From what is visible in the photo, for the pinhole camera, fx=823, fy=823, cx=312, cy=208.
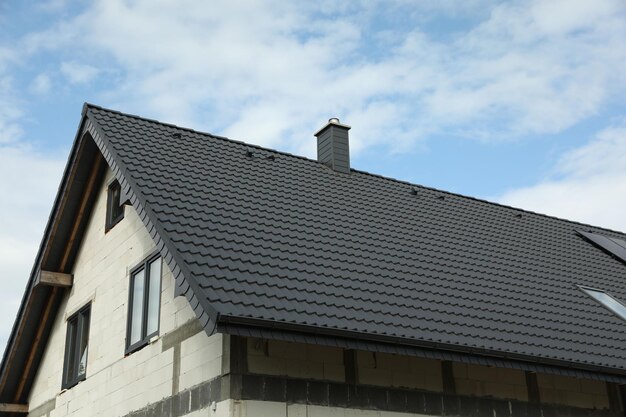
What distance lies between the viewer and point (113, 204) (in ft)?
45.1

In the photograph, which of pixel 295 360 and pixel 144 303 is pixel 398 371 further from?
pixel 144 303

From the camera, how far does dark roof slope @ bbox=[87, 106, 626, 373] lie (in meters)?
9.55

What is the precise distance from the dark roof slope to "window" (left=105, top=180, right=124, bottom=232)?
106 cm

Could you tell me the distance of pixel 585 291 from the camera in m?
13.6

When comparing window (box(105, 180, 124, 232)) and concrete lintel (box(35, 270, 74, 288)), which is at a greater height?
window (box(105, 180, 124, 232))

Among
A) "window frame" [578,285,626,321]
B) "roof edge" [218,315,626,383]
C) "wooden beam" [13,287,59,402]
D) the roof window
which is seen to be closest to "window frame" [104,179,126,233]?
"wooden beam" [13,287,59,402]

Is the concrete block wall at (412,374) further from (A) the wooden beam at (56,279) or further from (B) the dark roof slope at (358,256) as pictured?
(A) the wooden beam at (56,279)

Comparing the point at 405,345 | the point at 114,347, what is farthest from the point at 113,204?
the point at 405,345

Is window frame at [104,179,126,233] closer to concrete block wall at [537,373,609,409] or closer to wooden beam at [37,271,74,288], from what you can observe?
wooden beam at [37,271,74,288]

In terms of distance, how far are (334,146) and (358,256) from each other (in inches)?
189

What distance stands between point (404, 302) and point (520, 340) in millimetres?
1611

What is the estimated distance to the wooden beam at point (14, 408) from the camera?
15219mm

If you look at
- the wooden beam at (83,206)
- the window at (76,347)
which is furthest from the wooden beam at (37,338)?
the window at (76,347)

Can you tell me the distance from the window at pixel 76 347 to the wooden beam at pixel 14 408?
6.44ft
